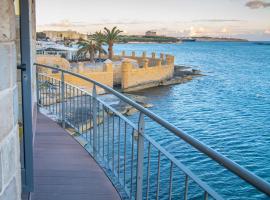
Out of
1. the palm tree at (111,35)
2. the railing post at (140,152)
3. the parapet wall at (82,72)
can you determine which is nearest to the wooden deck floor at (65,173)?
the railing post at (140,152)

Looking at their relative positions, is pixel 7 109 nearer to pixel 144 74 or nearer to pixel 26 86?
pixel 26 86

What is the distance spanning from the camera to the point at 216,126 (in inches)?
1098

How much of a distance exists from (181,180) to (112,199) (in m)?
11.9

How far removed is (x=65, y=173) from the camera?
3891mm

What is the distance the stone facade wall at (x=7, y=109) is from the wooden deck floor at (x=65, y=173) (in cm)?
183

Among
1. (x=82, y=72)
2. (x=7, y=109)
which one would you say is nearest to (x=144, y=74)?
(x=82, y=72)

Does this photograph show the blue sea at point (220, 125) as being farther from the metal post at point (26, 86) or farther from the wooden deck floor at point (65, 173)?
the metal post at point (26, 86)

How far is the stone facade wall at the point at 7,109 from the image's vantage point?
142 centimetres

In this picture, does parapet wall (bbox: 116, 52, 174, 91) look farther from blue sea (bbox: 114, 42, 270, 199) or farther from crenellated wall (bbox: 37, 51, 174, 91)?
blue sea (bbox: 114, 42, 270, 199)

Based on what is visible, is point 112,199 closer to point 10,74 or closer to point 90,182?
point 90,182

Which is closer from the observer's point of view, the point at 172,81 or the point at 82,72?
the point at 82,72

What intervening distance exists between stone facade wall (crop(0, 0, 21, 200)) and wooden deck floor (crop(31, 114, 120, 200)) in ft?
6.00

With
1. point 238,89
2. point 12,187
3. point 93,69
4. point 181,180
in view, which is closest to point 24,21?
point 12,187

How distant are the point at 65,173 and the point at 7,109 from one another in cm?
255
